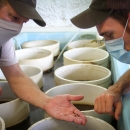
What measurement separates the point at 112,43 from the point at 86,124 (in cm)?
33

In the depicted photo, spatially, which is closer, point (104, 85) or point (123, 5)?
point (123, 5)

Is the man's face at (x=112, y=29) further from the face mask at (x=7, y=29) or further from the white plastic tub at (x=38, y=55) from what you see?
the white plastic tub at (x=38, y=55)

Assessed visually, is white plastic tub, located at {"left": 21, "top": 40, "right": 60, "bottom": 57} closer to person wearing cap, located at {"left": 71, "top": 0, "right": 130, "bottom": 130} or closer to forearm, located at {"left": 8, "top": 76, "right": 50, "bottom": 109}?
forearm, located at {"left": 8, "top": 76, "right": 50, "bottom": 109}

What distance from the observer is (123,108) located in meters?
0.88

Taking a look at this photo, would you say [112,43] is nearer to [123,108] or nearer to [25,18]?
[123,108]

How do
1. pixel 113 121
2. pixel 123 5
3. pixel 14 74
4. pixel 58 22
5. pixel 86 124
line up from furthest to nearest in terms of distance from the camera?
pixel 58 22 < pixel 14 74 < pixel 113 121 < pixel 86 124 < pixel 123 5

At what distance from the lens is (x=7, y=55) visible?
42.8 inches

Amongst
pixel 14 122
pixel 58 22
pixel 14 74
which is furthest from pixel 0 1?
pixel 58 22

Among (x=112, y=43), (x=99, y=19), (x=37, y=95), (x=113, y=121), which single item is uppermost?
(x=99, y=19)

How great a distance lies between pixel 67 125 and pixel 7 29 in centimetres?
46

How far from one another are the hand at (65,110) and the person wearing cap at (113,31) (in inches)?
3.2

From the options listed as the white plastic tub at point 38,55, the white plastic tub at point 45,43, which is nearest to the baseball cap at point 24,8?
the white plastic tub at point 38,55

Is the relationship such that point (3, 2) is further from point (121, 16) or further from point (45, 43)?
point (45, 43)

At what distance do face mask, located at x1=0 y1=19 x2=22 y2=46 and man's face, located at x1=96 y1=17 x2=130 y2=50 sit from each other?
349mm
